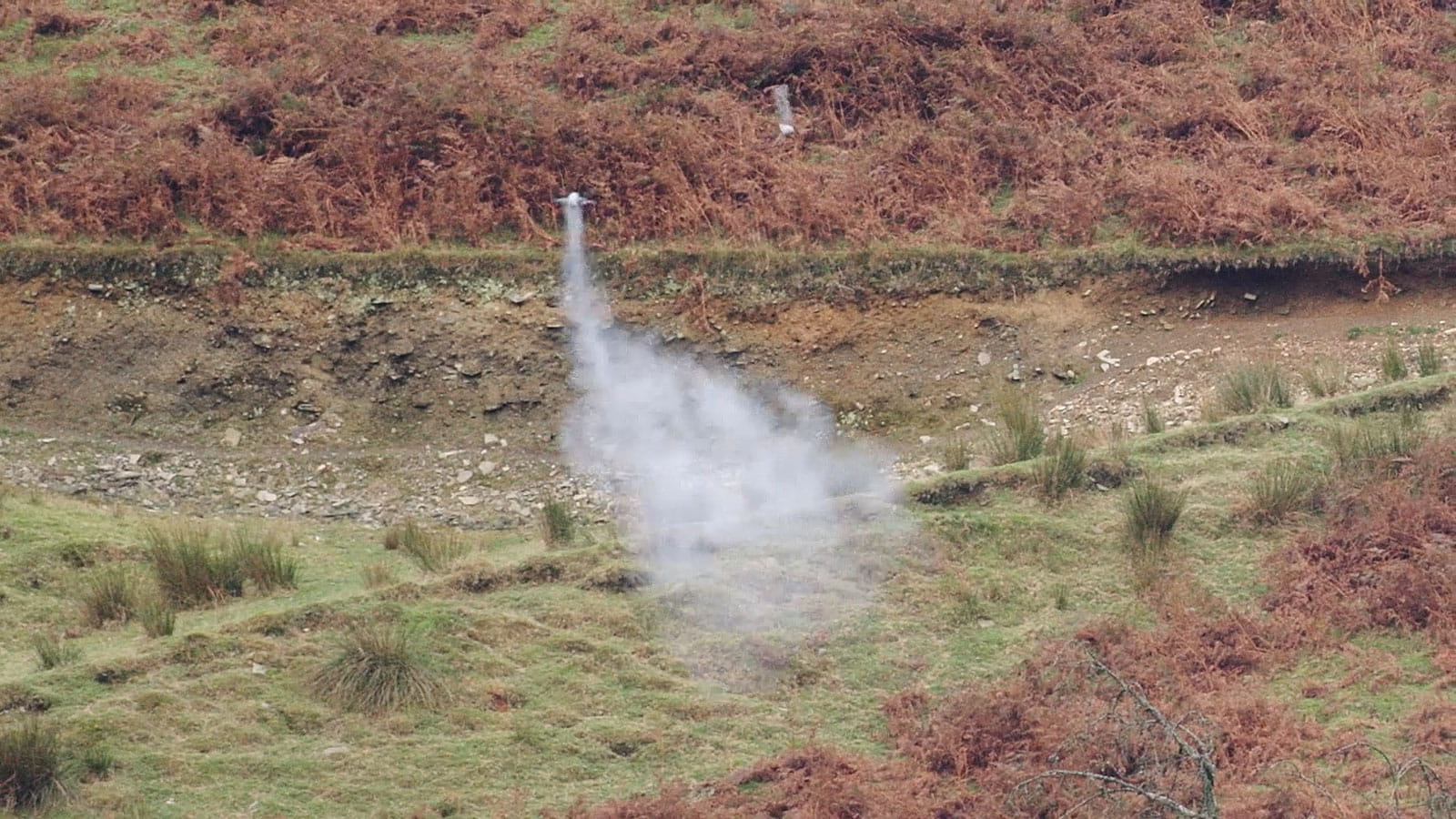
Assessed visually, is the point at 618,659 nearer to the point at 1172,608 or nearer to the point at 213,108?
the point at 1172,608

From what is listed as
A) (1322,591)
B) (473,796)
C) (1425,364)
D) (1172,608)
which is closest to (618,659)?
(473,796)

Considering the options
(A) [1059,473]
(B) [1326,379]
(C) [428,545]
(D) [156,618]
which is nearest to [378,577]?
(C) [428,545]

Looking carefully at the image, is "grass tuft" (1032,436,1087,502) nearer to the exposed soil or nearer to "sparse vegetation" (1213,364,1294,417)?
"sparse vegetation" (1213,364,1294,417)

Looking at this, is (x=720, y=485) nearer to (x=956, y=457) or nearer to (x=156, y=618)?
(x=956, y=457)

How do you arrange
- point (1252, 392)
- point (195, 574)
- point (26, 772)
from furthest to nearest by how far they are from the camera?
point (1252, 392), point (195, 574), point (26, 772)

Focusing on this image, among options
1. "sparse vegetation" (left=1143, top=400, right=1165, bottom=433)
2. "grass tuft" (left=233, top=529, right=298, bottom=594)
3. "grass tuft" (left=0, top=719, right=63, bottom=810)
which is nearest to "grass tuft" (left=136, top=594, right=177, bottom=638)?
"grass tuft" (left=233, top=529, right=298, bottom=594)
